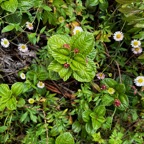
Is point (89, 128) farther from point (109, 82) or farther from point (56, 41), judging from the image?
point (56, 41)

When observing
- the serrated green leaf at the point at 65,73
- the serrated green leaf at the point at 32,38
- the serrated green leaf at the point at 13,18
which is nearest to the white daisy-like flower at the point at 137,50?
the serrated green leaf at the point at 65,73

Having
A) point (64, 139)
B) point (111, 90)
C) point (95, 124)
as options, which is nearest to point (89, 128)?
point (95, 124)

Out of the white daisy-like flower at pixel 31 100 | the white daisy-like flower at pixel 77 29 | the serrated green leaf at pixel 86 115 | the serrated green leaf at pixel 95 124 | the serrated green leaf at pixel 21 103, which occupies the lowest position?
the serrated green leaf at pixel 95 124

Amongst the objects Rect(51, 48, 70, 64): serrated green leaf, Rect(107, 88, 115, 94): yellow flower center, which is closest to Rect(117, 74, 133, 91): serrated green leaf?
Rect(107, 88, 115, 94): yellow flower center

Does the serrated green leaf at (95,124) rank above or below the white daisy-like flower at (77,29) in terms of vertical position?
below

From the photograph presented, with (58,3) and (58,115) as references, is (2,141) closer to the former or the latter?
(58,115)

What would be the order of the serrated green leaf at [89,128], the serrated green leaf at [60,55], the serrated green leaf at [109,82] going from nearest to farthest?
1. the serrated green leaf at [60,55]
2. the serrated green leaf at [89,128]
3. the serrated green leaf at [109,82]

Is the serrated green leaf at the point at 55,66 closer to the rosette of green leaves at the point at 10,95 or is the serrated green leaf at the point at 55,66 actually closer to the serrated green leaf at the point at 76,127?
the rosette of green leaves at the point at 10,95
